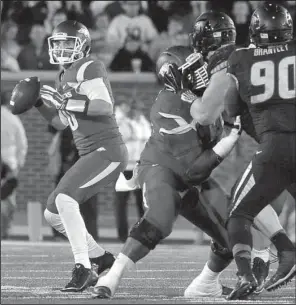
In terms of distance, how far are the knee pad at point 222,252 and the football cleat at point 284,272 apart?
334 millimetres

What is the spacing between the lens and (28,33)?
1625 centimetres

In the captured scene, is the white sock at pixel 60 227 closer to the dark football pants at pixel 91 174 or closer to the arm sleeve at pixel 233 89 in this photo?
the dark football pants at pixel 91 174

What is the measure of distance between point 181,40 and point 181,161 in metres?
8.28

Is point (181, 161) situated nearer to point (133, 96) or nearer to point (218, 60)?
point (218, 60)

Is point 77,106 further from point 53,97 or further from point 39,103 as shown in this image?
point 39,103

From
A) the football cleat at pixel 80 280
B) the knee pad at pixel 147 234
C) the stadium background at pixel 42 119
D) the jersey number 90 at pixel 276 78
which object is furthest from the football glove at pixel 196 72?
the stadium background at pixel 42 119

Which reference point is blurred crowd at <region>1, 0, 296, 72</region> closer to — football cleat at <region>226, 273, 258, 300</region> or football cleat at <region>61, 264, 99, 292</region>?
football cleat at <region>61, 264, 99, 292</region>

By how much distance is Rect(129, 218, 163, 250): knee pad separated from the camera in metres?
6.79

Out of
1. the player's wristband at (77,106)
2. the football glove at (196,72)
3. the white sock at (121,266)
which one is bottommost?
the white sock at (121,266)

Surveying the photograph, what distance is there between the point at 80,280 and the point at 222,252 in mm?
885

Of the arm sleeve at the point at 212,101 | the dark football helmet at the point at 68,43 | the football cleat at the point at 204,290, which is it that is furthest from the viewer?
the dark football helmet at the point at 68,43

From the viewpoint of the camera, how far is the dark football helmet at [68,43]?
7.90m

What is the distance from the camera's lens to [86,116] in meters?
7.71

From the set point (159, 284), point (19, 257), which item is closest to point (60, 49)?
point (159, 284)
